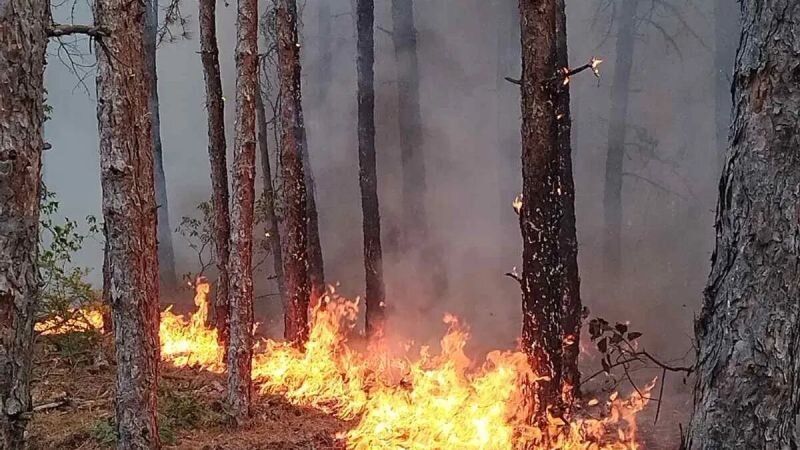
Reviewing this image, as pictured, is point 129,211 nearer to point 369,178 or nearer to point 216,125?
point 216,125

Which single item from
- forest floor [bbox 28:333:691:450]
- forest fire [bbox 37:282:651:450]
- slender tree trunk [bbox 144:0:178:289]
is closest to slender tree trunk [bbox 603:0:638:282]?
forest fire [bbox 37:282:651:450]

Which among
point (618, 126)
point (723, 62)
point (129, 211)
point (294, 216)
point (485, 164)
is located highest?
point (723, 62)

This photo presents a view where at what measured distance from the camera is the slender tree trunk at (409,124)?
12.5m

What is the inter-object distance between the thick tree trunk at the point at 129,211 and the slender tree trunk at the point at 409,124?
8112 millimetres

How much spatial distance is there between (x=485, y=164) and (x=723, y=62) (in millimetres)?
4174

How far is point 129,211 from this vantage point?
14.3 feet

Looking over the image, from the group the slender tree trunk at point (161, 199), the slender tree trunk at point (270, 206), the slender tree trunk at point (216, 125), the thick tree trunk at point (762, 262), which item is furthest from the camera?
the slender tree trunk at point (161, 199)

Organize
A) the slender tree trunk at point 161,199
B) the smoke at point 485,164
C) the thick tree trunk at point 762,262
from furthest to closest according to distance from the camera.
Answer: the slender tree trunk at point 161,199, the smoke at point 485,164, the thick tree trunk at point 762,262

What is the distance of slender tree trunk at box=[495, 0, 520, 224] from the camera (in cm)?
1204

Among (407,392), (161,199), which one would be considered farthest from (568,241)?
(161,199)

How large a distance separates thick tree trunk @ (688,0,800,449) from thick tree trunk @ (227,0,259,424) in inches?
184

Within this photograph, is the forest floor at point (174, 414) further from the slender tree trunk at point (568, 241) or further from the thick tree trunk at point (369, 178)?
the thick tree trunk at point (369, 178)

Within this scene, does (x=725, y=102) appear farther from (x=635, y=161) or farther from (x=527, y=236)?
(x=527, y=236)

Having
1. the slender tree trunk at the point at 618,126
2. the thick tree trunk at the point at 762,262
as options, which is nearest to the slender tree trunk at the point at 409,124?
the slender tree trunk at the point at 618,126
